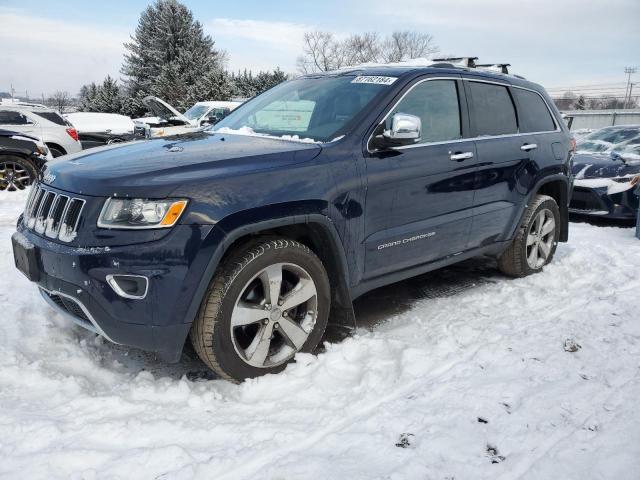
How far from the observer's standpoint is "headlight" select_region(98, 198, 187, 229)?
2.64 metres

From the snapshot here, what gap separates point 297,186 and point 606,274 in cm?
362

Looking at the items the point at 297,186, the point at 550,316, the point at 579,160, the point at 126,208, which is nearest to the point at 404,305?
the point at 550,316

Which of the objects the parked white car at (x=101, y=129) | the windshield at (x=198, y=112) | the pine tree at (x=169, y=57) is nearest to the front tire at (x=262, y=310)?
the parked white car at (x=101, y=129)

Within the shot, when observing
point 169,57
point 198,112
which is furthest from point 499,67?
point 169,57

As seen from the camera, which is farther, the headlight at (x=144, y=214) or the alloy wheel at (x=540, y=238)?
the alloy wheel at (x=540, y=238)

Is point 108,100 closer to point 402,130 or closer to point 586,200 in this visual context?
point 586,200

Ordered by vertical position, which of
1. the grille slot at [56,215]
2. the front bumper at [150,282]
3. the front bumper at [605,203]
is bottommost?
the front bumper at [605,203]

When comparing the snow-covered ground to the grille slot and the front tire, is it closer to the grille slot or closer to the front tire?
the front tire

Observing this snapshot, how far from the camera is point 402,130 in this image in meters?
3.35

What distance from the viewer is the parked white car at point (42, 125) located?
1086 cm

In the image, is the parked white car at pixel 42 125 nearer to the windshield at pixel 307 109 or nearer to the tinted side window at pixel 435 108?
the windshield at pixel 307 109

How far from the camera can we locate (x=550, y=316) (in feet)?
13.5

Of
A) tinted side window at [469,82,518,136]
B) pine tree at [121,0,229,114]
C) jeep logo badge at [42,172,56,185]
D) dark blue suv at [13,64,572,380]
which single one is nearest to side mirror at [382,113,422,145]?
dark blue suv at [13,64,572,380]

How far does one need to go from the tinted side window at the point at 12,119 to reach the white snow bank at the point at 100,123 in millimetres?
4464
